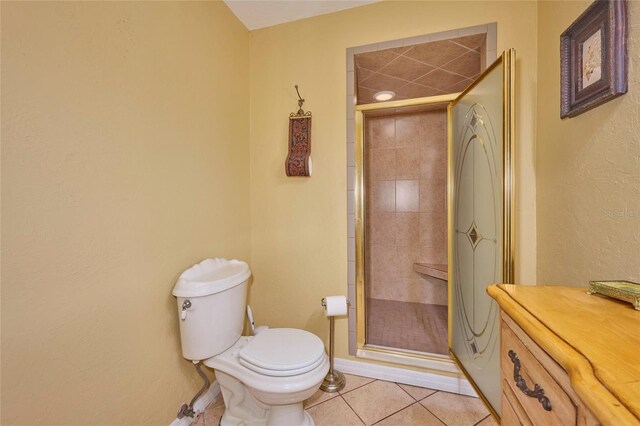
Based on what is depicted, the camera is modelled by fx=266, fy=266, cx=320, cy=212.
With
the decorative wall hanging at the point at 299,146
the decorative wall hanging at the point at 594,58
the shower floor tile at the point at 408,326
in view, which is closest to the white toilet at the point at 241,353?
the decorative wall hanging at the point at 299,146

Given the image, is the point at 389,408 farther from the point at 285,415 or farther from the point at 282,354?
the point at 282,354

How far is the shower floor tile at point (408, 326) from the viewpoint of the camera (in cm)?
206

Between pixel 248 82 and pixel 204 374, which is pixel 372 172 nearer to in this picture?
pixel 248 82

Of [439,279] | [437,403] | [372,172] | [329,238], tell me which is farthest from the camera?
[372,172]

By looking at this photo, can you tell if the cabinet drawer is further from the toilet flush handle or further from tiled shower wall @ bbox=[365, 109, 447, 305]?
tiled shower wall @ bbox=[365, 109, 447, 305]

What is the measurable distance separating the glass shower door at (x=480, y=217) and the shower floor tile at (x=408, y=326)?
440 mm

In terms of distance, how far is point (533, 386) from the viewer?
570 millimetres

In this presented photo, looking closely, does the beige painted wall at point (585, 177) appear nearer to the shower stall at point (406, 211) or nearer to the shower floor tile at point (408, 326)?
the shower floor tile at point (408, 326)

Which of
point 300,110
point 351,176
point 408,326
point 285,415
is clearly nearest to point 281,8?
point 300,110

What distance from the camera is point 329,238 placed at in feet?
5.99

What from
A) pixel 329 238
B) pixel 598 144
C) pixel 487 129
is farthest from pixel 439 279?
pixel 598 144

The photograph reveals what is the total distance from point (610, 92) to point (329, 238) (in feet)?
4.67

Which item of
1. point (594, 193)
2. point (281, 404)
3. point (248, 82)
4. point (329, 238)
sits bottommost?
point (281, 404)

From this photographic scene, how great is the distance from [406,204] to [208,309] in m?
2.34
